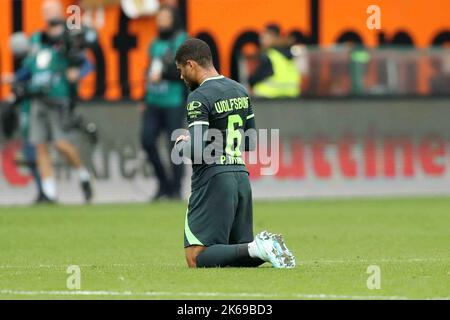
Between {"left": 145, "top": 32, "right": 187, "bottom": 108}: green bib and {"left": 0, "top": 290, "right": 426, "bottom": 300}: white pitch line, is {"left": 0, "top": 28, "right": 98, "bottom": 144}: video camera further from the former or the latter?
{"left": 0, "top": 290, "right": 426, "bottom": 300}: white pitch line

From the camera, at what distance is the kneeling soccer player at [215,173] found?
36.2ft

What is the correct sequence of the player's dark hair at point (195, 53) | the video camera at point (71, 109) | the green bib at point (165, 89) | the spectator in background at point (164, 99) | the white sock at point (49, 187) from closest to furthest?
the player's dark hair at point (195, 53) < the white sock at point (49, 187) < the video camera at point (71, 109) < the spectator in background at point (164, 99) < the green bib at point (165, 89)

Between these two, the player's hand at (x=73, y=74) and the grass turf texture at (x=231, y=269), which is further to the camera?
the player's hand at (x=73, y=74)

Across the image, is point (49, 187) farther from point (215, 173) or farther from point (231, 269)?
point (231, 269)

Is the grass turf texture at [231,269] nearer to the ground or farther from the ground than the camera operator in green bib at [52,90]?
nearer to the ground

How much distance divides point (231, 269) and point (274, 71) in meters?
10.9

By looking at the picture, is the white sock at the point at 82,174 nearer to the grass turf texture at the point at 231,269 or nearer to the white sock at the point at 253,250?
the grass turf texture at the point at 231,269

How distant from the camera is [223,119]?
11195mm

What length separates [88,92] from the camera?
75.5 ft

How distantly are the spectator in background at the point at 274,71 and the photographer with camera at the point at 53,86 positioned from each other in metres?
2.88

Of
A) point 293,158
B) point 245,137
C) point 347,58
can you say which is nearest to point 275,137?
point 293,158

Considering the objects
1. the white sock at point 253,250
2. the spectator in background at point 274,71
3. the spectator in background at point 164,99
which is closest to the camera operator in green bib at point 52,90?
the spectator in background at point 164,99

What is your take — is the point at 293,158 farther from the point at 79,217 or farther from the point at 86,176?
the point at 79,217

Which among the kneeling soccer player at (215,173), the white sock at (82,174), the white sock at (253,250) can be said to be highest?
the kneeling soccer player at (215,173)
